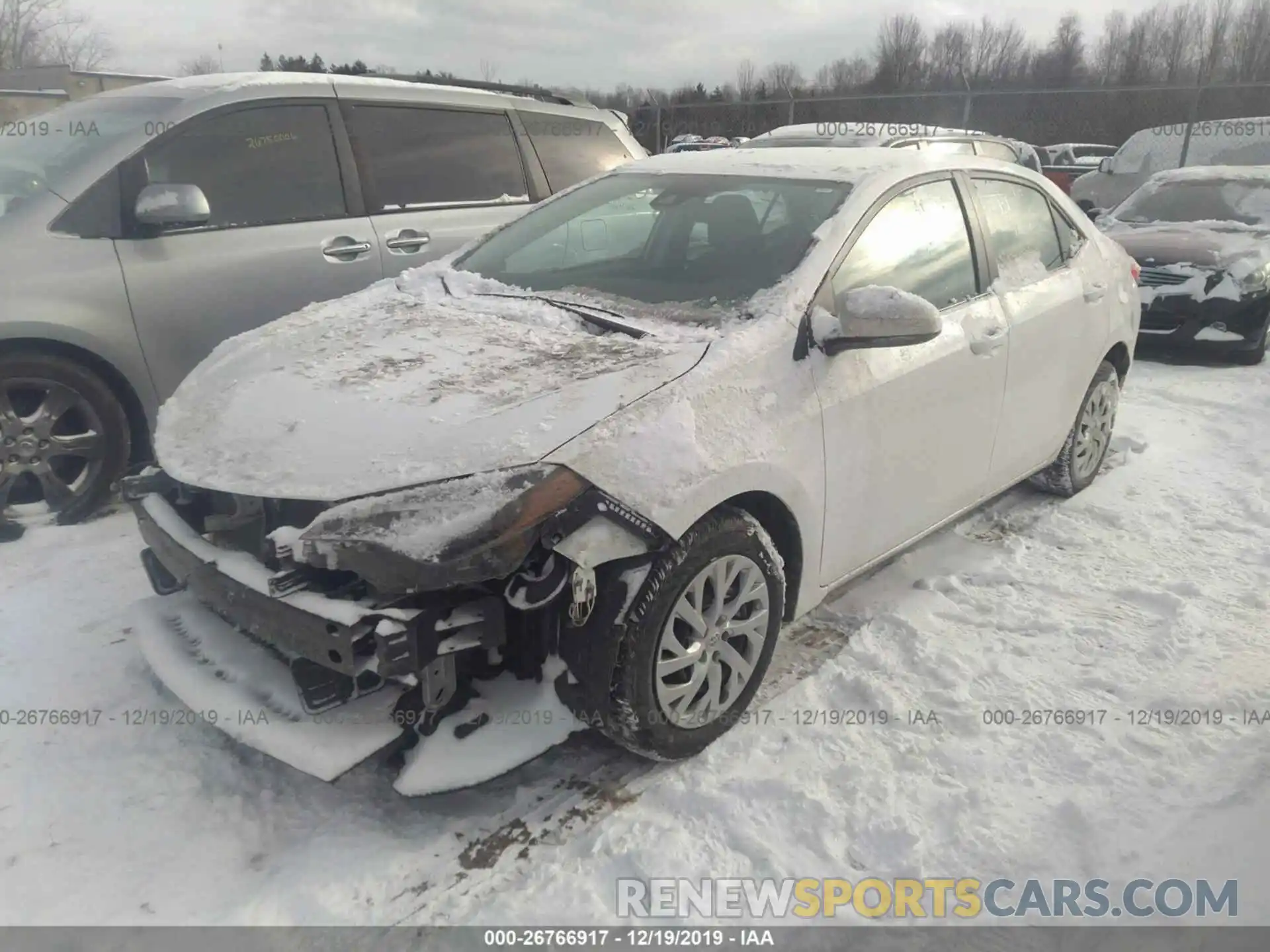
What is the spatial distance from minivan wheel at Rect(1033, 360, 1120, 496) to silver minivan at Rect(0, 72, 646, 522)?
3.34 meters

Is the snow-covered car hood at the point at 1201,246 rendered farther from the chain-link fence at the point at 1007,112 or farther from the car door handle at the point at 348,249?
the chain-link fence at the point at 1007,112

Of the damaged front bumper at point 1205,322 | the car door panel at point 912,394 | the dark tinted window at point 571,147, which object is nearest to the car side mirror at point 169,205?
the dark tinted window at point 571,147

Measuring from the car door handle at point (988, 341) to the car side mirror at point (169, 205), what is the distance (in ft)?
10.8

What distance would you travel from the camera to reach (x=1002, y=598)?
11.6ft

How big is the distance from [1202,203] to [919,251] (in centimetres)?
693

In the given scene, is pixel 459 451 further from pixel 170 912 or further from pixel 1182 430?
pixel 1182 430

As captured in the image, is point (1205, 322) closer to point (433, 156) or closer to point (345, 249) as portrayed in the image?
point (433, 156)

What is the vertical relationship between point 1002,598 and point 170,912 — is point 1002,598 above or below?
below

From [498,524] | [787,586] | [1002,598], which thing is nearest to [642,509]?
[498,524]

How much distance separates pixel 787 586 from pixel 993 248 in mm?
1812

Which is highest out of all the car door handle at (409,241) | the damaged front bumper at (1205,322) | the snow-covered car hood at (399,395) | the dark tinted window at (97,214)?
the dark tinted window at (97,214)

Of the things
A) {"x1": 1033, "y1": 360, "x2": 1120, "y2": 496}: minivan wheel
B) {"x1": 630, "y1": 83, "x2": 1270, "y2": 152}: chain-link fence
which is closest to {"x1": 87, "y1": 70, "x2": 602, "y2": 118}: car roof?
{"x1": 1033, "y1": 360, "x2": 1120, "y2": 496}: minivan wheel

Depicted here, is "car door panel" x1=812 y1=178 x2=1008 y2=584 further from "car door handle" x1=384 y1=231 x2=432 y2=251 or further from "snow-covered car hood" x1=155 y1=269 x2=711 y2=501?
"car door handle" x1=384 y1=231 x2=432 y2=251

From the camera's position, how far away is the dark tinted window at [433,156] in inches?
187
